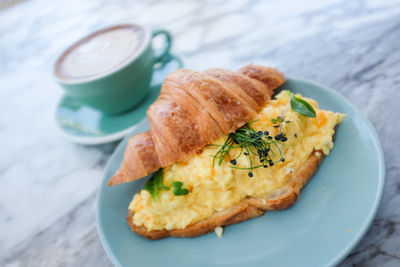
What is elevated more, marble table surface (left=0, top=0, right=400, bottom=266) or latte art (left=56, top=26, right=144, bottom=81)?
latte art (left=56, top=26, right=144, bottom=81)

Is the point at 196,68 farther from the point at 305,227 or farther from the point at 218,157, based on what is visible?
the point at 305,227

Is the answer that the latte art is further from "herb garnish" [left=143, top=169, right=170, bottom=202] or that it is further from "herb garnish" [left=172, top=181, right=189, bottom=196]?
"herb garnish" [left=172, top=181, right=189, bottom=196]

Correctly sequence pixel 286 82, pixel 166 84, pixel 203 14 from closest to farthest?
1. pixel 166 84
2. pixel 286 82
3. pixel 203 14

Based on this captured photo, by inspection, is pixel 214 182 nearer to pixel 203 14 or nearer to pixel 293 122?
pixel 293 122

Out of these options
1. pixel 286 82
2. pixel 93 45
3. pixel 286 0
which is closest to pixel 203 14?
pixel 286 0

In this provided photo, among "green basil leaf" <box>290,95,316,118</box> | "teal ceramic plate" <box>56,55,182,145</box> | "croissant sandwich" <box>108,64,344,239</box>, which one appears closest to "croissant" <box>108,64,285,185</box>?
"croissant sandwich" <box>108,64,344,239</box>

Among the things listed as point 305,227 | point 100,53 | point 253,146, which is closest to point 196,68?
point 100,53
